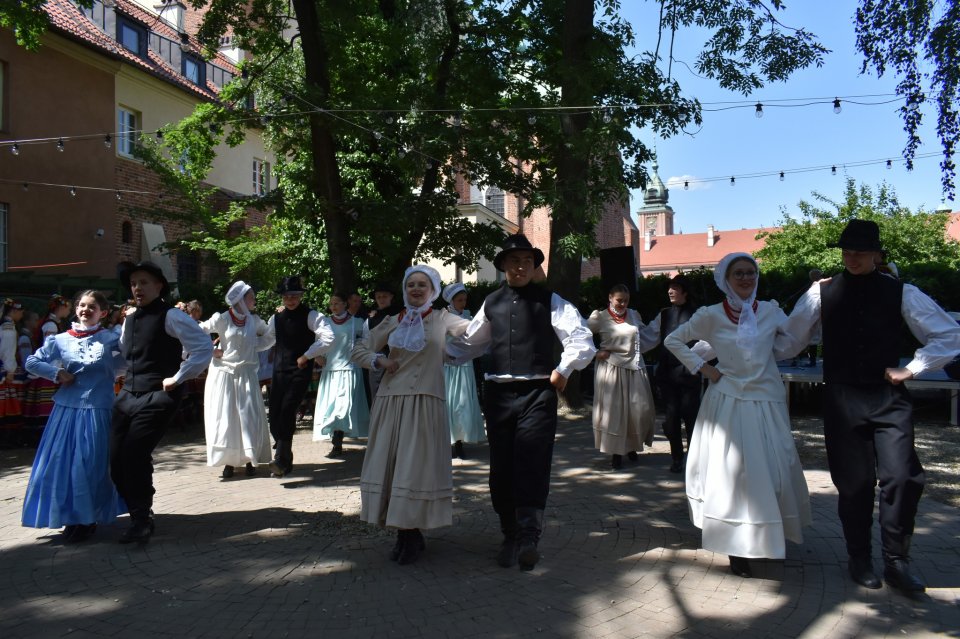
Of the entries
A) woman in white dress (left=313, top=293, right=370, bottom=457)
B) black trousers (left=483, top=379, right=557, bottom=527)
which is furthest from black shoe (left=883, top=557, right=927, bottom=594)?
woman in white dress (left=313, top=293, right=370, bottom=457)

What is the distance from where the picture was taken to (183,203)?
2217 centimetres

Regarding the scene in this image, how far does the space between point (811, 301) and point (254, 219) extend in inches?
1100

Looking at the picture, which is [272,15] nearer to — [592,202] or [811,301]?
[592,202]

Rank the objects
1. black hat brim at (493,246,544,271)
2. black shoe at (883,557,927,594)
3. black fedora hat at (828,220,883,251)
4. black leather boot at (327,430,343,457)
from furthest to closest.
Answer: black leather boot at (327,430,343,457), black hat brim at (493,246,544,271), black fedora hat at (828,220,883,251), black shoe at (883,557,927,594)

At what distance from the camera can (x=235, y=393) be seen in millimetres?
7445

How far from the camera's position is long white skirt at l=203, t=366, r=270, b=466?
290 inches

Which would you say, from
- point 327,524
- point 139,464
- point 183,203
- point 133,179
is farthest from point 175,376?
point 133,179

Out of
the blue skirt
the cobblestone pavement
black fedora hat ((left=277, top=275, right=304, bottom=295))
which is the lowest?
the cobblestone pavement

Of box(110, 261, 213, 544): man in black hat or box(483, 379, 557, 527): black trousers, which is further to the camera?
box(110, 261, 213, 544): man in black hat

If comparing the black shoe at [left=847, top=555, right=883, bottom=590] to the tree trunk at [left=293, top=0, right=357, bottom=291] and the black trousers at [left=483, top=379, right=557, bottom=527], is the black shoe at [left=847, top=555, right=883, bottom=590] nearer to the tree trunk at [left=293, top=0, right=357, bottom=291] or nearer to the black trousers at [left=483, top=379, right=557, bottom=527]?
the black trousers at [left=483, top=379, right=557, bottom=527]

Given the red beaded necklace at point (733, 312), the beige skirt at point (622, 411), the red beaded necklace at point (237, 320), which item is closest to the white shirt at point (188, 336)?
the red beaded necklace at point (237, 320)

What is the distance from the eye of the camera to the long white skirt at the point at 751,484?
14.4 feet

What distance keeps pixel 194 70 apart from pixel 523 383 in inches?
1098

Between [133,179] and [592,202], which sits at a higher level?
[133,179]
